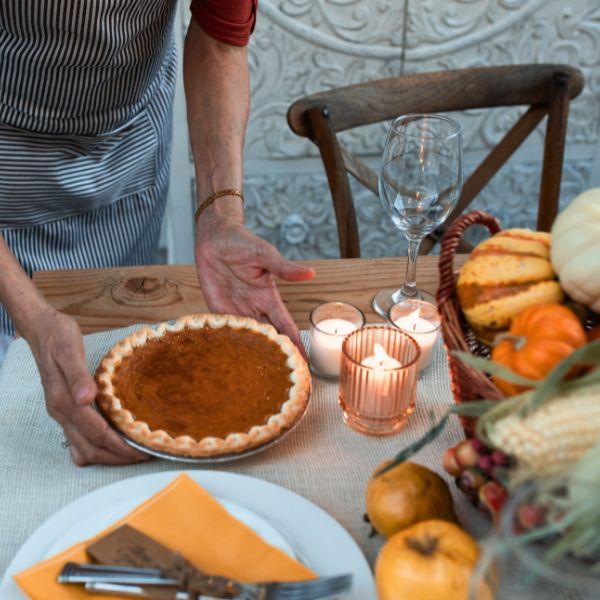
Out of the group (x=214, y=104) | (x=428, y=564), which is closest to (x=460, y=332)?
(x=428, y=564)

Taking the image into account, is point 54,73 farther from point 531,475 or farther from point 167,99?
point 531,475

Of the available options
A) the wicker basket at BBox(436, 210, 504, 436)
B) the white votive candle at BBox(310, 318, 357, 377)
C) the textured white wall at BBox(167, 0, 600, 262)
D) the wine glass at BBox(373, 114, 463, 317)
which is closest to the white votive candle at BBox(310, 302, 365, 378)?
the white votive candle at BBox(310, 318, 357, 377)

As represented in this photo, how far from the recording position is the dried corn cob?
0.71 meters

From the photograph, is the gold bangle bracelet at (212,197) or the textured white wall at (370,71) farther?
the textured white wall at (370,71)

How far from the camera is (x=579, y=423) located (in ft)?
2.32

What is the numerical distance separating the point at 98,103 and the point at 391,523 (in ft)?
3.32

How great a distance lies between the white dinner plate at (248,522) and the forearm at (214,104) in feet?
2.29

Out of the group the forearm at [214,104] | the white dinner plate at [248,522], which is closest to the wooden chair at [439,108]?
the forearm at [214,104]

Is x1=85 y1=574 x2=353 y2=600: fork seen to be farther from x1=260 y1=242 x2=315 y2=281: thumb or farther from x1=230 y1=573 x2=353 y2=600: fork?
x1=260 y1=242 x2=315 y2=281: thumb

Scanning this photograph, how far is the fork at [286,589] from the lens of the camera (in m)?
0.73

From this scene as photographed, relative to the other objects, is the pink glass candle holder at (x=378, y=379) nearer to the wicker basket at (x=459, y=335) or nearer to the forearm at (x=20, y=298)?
the wicker basket at (x=459, y=335)

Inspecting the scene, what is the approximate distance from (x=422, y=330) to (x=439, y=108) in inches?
31.7

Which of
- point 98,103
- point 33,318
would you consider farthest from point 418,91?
point 33,318

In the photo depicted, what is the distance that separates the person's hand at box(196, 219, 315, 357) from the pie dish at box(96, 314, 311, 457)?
76 millimetres
